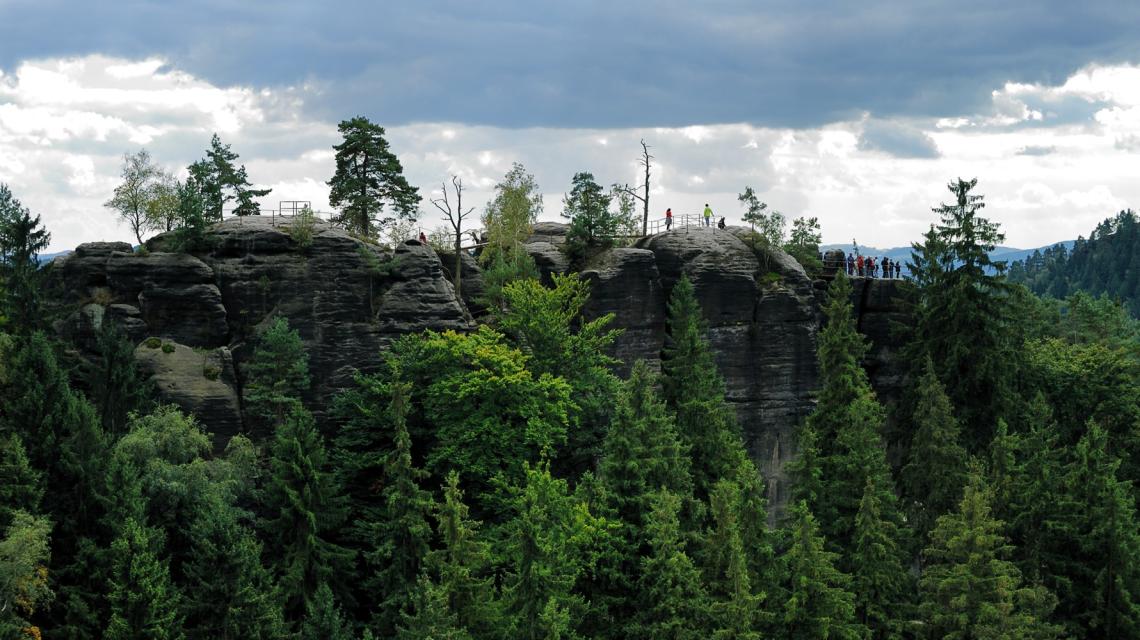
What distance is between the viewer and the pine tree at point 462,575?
3966cm

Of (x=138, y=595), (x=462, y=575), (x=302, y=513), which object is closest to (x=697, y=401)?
(x=462, y=575)

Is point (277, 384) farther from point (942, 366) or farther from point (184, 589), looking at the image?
point (942, 366)

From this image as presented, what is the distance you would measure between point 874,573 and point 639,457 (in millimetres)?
→ 11361

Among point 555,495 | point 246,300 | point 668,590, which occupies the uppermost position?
point 246,300

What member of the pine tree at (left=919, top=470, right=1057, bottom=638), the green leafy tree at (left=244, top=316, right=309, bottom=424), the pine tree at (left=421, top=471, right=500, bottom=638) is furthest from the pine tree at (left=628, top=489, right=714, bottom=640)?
the green leafy tree at (left=244, top=316, right=309, bottom=424)

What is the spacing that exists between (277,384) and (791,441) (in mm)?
29930

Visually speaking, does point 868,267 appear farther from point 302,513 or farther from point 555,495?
point 302,513

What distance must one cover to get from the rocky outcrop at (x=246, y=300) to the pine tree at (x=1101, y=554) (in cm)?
3138

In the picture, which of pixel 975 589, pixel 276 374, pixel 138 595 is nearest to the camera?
pixel 138 595

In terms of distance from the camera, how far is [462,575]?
129ft

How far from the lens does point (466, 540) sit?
40750mm

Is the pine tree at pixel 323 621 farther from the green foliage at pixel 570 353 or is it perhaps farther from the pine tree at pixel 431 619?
the green foliage at pixel 570 353

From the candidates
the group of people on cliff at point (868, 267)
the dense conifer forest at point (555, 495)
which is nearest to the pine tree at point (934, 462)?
the dense conifer forest at point (555, 495)

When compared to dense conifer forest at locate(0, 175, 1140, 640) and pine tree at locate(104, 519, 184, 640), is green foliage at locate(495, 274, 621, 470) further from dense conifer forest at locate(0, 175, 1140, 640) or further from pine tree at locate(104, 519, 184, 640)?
pine tree at locate(104, 519, 184, 640)
